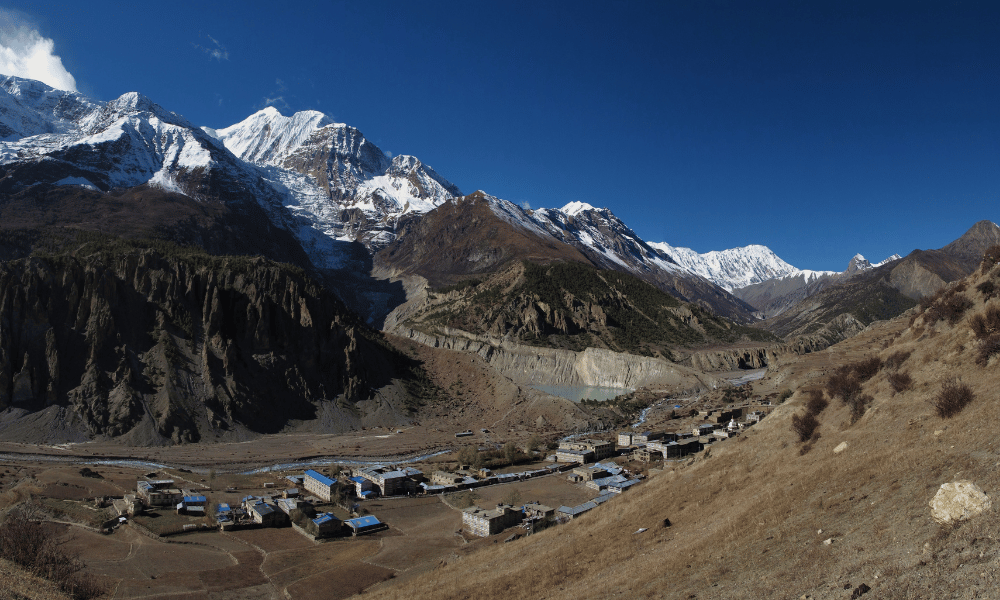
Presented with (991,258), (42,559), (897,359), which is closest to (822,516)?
(897,359)

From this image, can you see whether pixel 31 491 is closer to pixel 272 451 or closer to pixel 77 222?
pixel 272 451

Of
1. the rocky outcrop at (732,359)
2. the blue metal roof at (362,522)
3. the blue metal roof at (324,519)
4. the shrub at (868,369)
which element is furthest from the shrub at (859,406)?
the rocky outcrop at (732,359)

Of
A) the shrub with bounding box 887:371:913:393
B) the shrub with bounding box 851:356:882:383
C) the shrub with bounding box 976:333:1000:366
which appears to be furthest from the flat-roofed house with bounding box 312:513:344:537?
A: the shrub with bounding box 976:333:1000:366

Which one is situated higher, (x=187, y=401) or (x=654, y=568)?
(x=187, y=401)

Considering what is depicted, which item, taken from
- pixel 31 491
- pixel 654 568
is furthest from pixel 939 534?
pixel 31 491

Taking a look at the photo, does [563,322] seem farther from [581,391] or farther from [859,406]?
[859,406]

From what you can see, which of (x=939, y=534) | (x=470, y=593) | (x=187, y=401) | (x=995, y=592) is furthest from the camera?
(x=187, y=401)

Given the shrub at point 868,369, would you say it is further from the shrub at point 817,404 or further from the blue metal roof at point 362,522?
the blue metal roof at point 362,522
